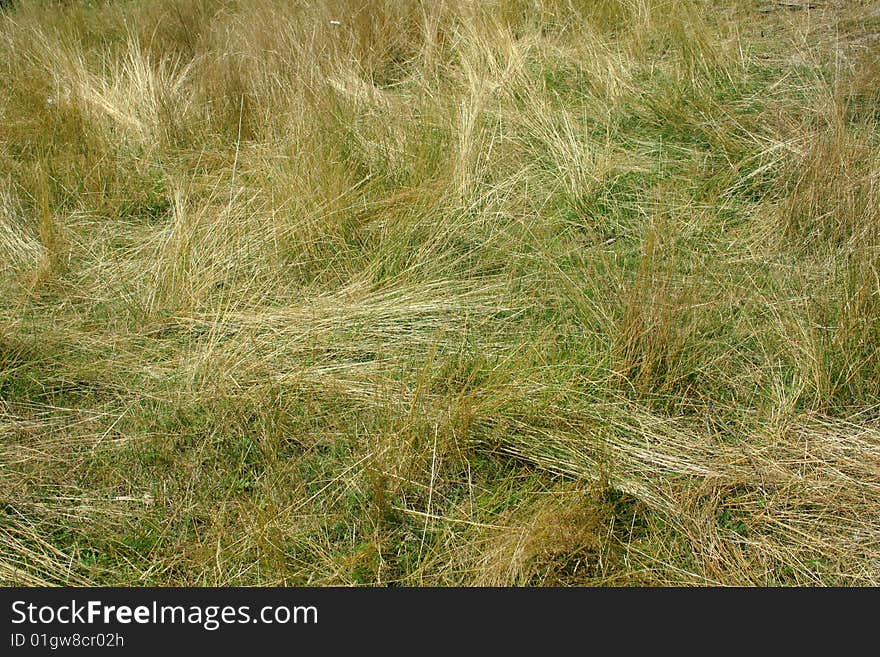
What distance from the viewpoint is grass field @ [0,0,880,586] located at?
1.76m

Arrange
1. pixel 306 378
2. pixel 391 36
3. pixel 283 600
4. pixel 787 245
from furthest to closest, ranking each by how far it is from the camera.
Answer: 1. pixel 391 36
2. pixel 787 245
3. pixel 306 378
4. pixel 283 600

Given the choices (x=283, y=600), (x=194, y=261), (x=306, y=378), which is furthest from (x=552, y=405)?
(x=194, y=261)

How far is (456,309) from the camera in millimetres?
2395

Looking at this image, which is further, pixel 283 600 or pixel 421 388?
pixel 421 388

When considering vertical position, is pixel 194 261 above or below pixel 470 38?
below

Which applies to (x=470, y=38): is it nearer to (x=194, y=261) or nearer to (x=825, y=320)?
(x=194, y=261)

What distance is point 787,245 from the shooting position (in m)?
2.51

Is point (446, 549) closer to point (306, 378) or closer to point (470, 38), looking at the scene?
point (306, 378)

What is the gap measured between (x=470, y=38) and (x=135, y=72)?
65.7 inches

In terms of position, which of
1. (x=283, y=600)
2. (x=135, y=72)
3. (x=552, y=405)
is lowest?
(x=283, y=600)

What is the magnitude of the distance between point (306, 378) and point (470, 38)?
2.34m

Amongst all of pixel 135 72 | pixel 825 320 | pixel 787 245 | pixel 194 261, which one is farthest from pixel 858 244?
pixel 135 72

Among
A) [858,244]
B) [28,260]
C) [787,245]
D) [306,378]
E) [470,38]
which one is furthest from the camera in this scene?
[470,38]

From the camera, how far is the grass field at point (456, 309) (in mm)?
1765
